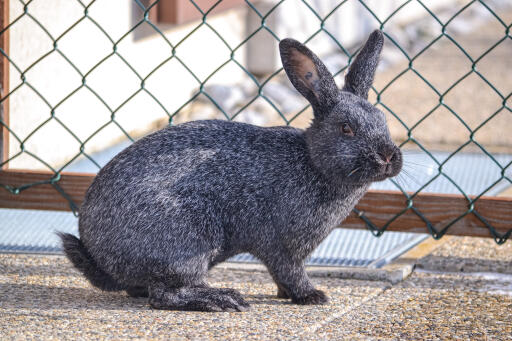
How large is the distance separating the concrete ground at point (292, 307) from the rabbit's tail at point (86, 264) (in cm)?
7

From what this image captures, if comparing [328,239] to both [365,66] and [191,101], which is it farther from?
[365,66]

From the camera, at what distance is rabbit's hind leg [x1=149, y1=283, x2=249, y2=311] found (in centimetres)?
306

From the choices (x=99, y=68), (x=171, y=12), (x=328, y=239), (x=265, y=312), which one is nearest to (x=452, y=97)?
(x=171, y=12)

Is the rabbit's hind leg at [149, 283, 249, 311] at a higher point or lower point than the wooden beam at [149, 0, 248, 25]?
lower

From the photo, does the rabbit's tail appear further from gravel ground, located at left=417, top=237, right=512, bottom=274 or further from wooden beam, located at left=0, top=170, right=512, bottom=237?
gravel ground, located at left=417, top=237, right=512, bottom=274

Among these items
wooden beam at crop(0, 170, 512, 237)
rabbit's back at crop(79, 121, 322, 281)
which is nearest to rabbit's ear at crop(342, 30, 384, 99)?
rabbit's back at crop(79, 121, 322, 281)

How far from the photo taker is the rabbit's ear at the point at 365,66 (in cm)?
317

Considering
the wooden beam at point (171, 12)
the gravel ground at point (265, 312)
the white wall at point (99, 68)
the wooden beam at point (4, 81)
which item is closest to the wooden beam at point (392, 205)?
the wooden beam at point (4, 81)

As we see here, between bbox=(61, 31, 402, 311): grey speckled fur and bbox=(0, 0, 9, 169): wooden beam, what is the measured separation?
97cm

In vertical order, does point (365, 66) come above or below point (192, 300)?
above

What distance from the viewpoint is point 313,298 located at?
320cm

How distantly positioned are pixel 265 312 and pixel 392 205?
0.98 meters

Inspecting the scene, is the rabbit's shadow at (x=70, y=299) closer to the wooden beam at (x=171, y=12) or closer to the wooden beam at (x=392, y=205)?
the wooden beam at (x=392, y=205)

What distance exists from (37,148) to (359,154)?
2850 mm
